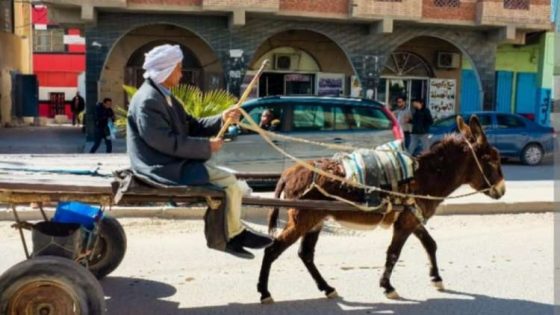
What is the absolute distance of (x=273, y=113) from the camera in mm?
10922

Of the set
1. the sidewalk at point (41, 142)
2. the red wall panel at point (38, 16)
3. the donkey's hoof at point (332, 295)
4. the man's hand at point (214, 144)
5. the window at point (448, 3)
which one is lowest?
the sidewalk at point (41, 142)

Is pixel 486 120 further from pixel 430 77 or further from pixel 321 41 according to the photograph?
Answer: pixel 321 41

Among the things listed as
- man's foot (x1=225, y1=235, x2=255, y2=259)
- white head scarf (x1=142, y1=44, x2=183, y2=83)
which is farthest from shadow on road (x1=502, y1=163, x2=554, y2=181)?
white head scarf (x1=142, y1=44, x2=183, y2=83)

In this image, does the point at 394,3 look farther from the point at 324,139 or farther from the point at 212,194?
the point at 212,194

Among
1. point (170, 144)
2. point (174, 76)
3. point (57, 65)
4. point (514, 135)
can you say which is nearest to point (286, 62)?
point (514, 135)

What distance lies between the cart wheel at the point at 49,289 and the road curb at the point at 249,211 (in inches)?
153

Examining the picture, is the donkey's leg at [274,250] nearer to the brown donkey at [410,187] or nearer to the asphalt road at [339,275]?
the brown donkey at [410,187]

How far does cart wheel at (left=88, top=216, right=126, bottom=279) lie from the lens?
5492 millimetres

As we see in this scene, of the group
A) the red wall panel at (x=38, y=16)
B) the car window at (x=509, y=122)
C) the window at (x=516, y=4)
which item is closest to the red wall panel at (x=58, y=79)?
the red wall panel at (x=38, y=16)

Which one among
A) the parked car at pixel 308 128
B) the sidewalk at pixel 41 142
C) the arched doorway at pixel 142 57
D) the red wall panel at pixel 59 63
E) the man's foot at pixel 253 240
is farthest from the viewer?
the red wall panel at pixel 59 63

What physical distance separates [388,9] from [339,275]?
49.9ft

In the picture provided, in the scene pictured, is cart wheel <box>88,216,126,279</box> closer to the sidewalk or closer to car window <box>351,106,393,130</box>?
car window <box>351,106,393,130</box>

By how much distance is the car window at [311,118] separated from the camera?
11.0 metres

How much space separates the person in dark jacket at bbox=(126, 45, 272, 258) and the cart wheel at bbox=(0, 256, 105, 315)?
811mm
